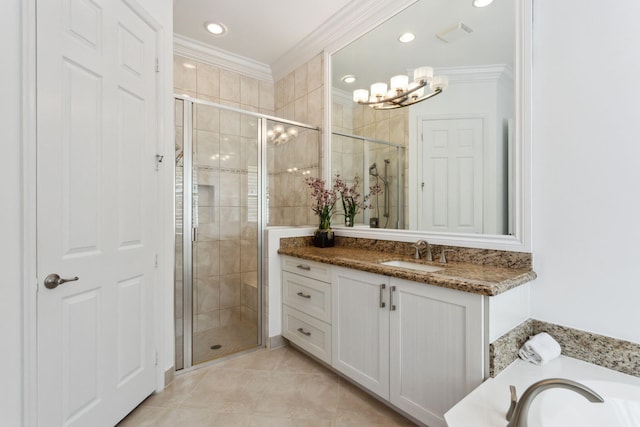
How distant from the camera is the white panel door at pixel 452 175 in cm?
183

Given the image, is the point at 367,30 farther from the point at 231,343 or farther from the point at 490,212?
the point at 231,343

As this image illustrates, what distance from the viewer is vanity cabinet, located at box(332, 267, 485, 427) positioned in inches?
53.8

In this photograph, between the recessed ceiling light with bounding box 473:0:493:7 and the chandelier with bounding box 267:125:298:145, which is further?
the chandelier with bounding box 267:125:298:145

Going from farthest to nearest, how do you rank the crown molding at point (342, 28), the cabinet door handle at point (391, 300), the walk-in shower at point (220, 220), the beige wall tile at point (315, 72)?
the beige wall tile at point (315, 72)
the crown molding at point (342, 28)
the walk-in shower at point (220, 220)
the cabinet door handle at point (391, 300)

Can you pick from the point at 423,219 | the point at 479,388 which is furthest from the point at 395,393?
the point at 423,219

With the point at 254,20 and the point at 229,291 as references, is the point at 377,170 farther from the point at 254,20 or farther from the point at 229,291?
the point at 254,20

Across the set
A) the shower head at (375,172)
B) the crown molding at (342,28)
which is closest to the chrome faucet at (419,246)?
the shower head at (375,172)

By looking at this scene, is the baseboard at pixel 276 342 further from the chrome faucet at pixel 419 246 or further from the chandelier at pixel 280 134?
the chandelier at pixel 280 134

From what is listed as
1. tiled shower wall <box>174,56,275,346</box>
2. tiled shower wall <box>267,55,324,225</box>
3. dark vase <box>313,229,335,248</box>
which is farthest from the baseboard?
tiled shower wall <box>267,55,324,225</box>

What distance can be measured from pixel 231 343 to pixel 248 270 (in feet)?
1.94

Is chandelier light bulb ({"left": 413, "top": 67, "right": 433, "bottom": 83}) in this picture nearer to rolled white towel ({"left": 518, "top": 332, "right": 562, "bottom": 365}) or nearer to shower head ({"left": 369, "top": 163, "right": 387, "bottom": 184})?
shower head ({"left": 369, "top": 163, "right": 387, "bottom": 184})

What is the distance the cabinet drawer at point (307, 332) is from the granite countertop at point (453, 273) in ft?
1.59

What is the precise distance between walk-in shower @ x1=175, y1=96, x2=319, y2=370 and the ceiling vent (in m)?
1.43

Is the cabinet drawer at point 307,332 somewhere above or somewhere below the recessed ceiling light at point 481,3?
below
